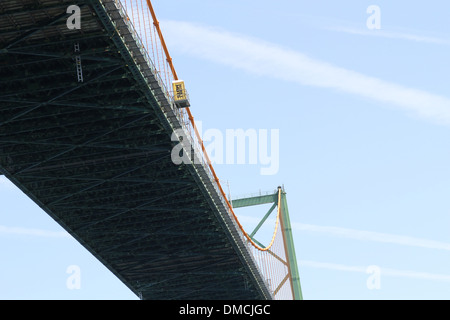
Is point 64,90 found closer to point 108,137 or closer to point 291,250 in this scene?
point 108,137

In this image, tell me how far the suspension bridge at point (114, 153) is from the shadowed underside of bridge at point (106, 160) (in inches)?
3.5

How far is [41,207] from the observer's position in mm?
74625

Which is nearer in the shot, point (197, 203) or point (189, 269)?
point (197, 203)

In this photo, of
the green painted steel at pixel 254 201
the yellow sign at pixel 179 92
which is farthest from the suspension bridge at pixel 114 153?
the green painted steel at pixel 254 201

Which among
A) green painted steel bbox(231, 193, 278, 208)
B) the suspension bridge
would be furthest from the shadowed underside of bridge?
green painted steel bbox(231, 193, 278, 208)

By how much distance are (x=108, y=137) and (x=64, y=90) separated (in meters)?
9.15

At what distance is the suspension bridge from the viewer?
4906 centimetres

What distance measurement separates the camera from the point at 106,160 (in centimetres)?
6844

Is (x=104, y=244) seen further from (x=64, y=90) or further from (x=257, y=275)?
(x=64, y=90)

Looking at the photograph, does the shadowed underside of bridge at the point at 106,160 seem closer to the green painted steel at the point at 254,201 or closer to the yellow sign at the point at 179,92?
the yellow sign at the point at 179,92
